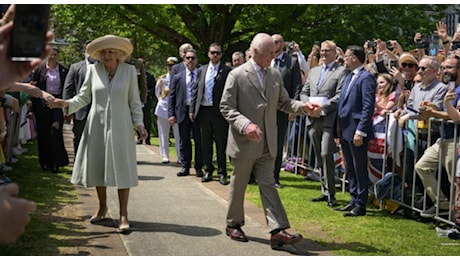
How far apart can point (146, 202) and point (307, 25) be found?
667 inches

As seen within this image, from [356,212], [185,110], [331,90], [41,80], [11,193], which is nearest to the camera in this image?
[11,193]

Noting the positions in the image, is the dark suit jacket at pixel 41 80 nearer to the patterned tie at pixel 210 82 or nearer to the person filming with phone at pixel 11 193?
the patterned tie at pixel 210 82

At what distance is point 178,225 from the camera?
25.4 feet

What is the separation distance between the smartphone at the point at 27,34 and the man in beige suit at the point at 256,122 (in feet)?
16.2

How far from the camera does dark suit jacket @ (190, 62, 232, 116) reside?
11.1m

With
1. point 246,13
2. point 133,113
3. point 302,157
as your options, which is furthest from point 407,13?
point 133,113

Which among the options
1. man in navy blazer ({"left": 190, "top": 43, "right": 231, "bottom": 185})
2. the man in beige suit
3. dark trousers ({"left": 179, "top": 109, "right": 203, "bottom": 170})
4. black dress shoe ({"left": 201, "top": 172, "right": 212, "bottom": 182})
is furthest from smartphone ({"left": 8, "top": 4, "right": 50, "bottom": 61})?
dark trousers ({"left": 179, "top": 109, "right": 203, "bottom": 170})

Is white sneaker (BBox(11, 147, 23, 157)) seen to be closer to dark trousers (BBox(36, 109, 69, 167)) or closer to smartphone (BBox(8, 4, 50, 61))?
dark trousers (BBox(36, 109, 69, 167))

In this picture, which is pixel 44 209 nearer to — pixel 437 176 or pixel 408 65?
pixel 437 176

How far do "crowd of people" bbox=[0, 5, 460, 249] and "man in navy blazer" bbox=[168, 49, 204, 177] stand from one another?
5 cm

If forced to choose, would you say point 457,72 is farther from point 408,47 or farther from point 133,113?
point 408,47

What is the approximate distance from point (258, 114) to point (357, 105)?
6.54ft

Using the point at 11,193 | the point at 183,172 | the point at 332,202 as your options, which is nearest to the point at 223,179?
the point at 183,172

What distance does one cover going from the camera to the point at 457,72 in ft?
25.7
